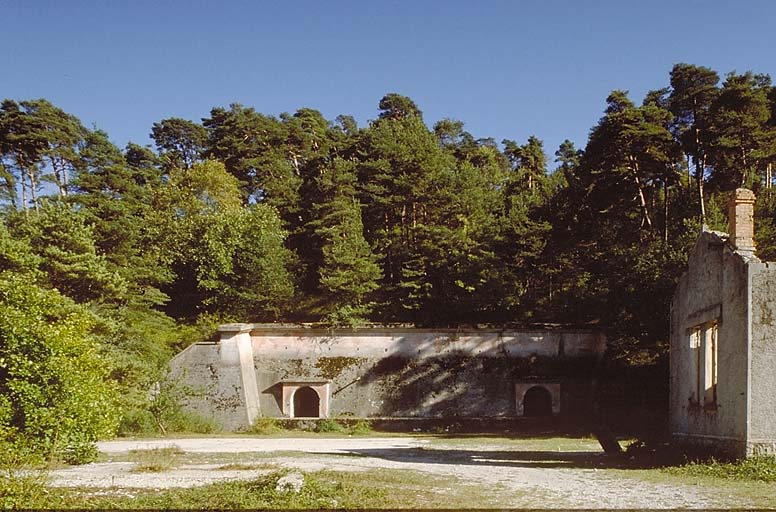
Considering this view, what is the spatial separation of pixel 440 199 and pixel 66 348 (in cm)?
2857

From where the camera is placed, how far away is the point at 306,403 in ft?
106

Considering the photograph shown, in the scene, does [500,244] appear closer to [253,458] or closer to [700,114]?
[700,114]

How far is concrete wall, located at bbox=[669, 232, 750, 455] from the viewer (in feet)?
45.3

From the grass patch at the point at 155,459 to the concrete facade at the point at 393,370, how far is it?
9211 millimetres

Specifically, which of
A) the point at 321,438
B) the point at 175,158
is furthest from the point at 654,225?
the point at 175,158

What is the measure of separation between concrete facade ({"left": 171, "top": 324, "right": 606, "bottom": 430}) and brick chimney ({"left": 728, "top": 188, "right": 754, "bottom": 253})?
1489 centimetres

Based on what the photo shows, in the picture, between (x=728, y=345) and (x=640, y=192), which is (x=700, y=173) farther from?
(x=728, y=345)

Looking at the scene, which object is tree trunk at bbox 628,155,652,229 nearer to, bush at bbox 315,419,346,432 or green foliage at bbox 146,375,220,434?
bush at bbox 315,419,346,432

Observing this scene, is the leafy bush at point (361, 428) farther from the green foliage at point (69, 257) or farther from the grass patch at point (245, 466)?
the green foliage at point (69, 257)

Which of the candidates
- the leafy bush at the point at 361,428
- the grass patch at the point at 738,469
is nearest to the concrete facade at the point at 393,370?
the leafy bush at the point at 361,428

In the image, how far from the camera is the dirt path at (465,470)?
10586 mm

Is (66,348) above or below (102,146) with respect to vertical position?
below

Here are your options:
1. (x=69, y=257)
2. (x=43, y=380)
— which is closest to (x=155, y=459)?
(x=43, y=380)

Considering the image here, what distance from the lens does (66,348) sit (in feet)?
47.6
